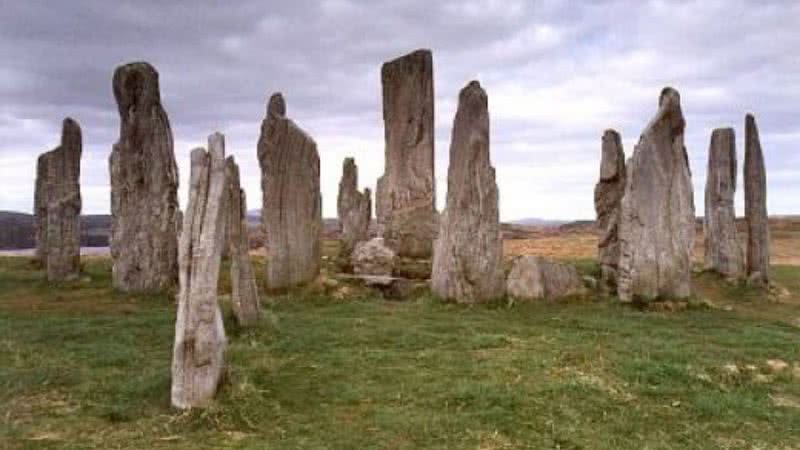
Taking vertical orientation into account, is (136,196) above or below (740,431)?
above

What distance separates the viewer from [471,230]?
2075 cm

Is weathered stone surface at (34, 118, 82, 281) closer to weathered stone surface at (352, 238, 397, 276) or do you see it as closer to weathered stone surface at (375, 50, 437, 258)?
weathered stone surface at (352, 238, 397, 276)

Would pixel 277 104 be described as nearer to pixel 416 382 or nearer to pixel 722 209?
pixel 722 209

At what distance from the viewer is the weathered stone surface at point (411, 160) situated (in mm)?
25766

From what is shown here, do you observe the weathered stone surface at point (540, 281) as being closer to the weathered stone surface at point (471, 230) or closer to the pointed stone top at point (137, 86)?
the weathered stone surface at point (471, 230)

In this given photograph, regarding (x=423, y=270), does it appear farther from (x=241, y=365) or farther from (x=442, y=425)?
(x=442, y=425)

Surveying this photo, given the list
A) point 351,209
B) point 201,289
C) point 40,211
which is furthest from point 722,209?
point 40,211

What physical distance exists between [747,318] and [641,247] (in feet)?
9.43

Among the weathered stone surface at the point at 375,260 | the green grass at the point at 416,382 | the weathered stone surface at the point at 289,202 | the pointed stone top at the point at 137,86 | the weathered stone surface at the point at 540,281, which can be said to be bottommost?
the green grass at the point at 416,382

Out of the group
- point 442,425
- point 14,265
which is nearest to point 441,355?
point 442,425

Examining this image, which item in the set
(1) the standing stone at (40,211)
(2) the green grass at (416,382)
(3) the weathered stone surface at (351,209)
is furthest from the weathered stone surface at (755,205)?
(1) the standing stone at (40,211)

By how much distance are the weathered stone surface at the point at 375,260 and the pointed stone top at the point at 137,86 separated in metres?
6.90

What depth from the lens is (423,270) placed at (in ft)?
81.1

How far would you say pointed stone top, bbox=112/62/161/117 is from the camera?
77.9 ft
